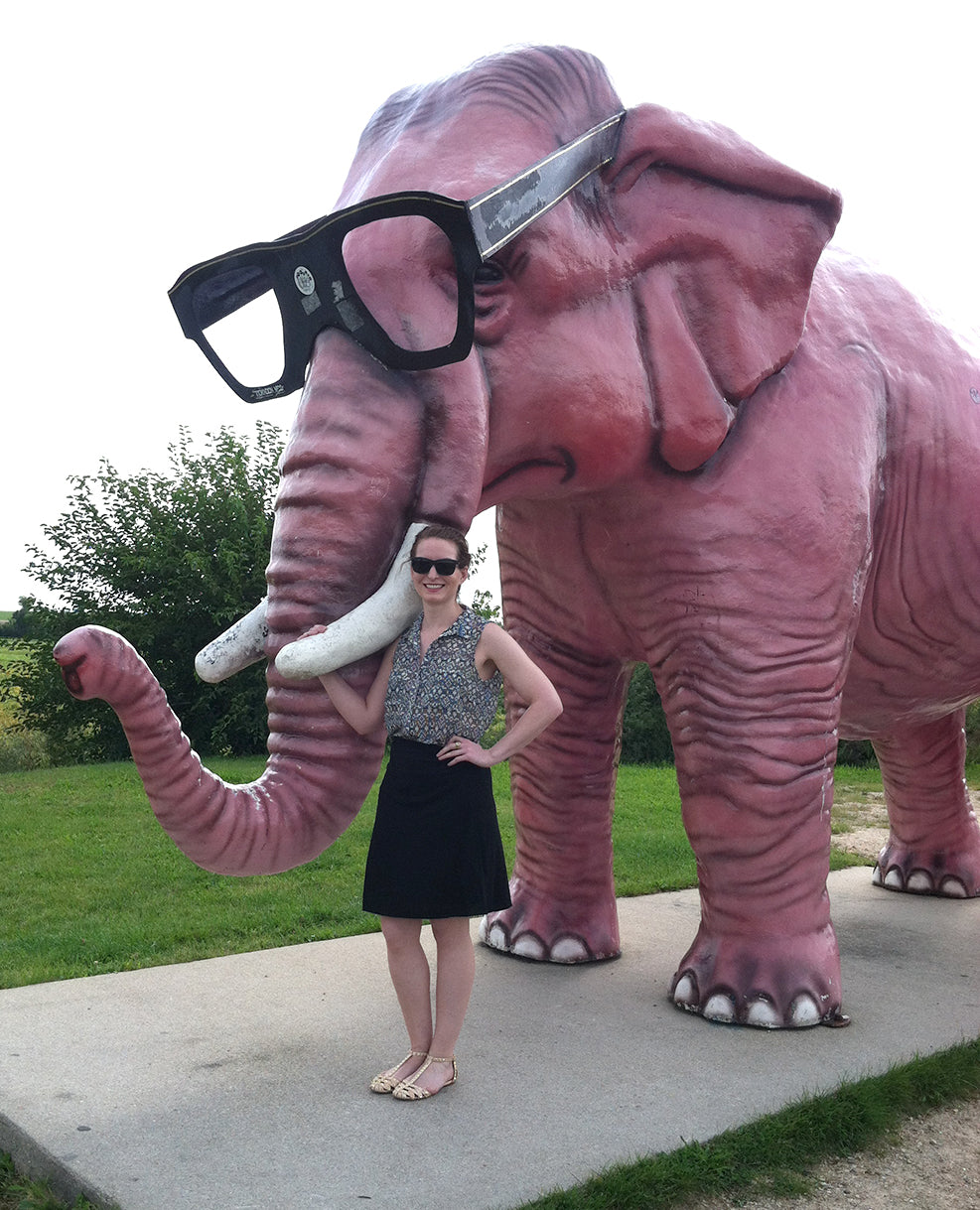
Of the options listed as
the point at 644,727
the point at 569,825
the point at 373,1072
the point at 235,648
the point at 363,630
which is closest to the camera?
the point at 363,630

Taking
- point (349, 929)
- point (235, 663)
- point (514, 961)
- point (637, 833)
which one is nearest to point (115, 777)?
point (637, 833)

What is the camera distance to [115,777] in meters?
10.5

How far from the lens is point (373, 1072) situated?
10.2ft

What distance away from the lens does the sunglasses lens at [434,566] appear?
2.71 metres

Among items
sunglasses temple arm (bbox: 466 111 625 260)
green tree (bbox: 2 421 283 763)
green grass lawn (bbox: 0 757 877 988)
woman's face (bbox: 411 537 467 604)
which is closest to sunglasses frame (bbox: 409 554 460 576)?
woman's face (bbox: 411 537 467 604)

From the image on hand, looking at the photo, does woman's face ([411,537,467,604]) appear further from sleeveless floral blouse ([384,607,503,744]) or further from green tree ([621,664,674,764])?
green tree ([621,664,674,764])

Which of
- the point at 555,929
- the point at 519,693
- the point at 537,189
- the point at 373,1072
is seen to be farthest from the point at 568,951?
the point at 537,189

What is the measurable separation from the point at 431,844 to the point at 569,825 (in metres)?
1.38

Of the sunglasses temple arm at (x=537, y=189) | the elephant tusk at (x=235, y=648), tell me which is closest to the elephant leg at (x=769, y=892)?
the elephant tusk at (x=235, y=648)

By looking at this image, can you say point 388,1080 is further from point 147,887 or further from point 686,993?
point 147,887

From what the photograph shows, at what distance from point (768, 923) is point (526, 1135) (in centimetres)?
Answer: 104

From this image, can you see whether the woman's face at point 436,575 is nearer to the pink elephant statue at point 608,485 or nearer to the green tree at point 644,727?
the pink elephant statue at point 608,485

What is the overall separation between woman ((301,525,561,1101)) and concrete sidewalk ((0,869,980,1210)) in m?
0.25

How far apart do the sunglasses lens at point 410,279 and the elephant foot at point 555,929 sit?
214 centimetres
